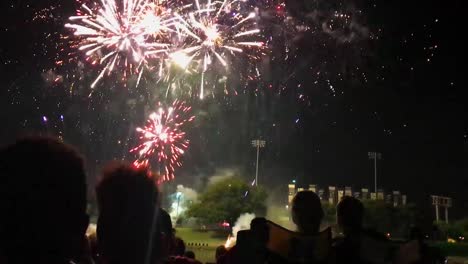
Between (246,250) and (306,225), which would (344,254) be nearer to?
(306,225)

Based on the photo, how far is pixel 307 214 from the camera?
3.39 metres

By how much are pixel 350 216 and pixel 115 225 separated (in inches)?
77.3

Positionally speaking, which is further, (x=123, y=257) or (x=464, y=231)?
(x=464, y=231)

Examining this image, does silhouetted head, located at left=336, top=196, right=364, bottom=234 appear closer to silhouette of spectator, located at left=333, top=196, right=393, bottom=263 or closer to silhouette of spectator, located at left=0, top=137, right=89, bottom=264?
silhouette of spectator, located at left=333, top=196, right=393, bottom=263

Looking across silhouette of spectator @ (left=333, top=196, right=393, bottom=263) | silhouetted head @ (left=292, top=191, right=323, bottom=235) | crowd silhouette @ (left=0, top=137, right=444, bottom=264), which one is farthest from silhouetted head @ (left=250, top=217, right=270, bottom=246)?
silhouette of spectator @ (left=333, top=196, right=393, bottom=263)

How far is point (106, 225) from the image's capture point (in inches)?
96.1

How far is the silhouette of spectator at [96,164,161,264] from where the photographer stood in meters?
2.41

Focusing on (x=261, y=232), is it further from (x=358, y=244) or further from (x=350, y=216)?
(x=350, y=216)

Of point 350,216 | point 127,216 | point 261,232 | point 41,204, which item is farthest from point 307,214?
point 41,204

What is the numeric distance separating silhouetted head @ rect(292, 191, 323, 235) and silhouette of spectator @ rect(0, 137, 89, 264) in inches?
75.8

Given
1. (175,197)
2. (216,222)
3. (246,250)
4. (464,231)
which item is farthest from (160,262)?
(175,197)

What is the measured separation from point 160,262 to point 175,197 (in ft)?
263

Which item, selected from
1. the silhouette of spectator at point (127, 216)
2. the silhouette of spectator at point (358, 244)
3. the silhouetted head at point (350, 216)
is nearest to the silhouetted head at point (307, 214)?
the silhouette of spectator at point (358, 244)

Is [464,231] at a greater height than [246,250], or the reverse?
[246,250]
